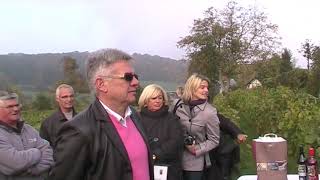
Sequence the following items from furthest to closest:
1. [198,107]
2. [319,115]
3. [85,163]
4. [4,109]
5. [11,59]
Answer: [11,59] < [319,115] < [198,107] < [4,109] < [85,163]

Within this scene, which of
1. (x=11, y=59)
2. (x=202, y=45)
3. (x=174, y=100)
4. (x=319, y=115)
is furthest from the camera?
(x=11, y=59)

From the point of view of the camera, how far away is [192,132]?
494 centimetres

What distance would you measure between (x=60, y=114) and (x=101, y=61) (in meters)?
2.80

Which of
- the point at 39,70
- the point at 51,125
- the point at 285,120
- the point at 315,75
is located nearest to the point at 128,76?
the point at 51,125

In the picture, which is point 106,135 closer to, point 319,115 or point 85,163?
point 85,163

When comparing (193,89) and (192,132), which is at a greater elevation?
(193,89)

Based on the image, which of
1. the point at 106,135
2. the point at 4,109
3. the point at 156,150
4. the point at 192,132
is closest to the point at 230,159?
the point at 192,132

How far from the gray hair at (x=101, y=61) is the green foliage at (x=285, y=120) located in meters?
3.05

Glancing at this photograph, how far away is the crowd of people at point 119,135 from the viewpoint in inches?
92.7

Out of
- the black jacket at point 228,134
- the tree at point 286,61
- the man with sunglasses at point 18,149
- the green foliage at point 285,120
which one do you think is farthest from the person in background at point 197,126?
the tree at point 286,61

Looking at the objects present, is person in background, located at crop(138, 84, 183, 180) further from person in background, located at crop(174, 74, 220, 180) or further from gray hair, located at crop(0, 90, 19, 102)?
gray hair, located at crop(0, 90, 19, 102)

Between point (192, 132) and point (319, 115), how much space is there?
195 cm

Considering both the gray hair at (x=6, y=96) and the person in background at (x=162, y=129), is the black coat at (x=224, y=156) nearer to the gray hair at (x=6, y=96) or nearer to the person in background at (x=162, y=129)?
the person in background at (x=162, y=129)

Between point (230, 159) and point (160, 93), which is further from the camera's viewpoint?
point (230, 159)
